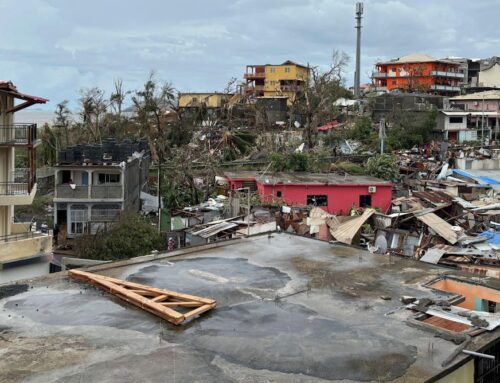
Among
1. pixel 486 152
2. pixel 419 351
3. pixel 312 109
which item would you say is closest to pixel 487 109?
pixel 486 152

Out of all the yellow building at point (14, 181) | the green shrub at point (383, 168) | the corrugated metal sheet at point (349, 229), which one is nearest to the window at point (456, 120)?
the green shrub at point (383, 168)

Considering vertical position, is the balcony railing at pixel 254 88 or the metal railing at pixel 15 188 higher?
the balcony railing at pixel 254 88

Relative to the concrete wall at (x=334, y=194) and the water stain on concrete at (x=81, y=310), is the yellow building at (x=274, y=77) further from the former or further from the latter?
the water stain on concrete at (x=81, y=310)

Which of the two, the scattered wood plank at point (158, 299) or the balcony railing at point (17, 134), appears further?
the balcony railing at point (17, 134)

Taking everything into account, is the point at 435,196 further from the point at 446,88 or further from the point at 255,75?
the point at 446,88

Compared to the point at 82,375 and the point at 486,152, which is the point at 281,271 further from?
the point at 486,152

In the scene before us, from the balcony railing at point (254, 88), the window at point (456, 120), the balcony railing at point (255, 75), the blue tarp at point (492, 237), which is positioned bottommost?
the blue tarp at point (492, 237)

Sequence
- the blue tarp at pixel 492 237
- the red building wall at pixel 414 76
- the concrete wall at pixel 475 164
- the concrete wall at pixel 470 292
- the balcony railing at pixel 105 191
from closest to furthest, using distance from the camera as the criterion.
Answer: the concrete wall at pixel 470 292, the blue tarp at pixel 492 237, the balcony railing at pixel 105 191, the concrete wall at pixel 475 164, the red building wall at pixel 414 76
